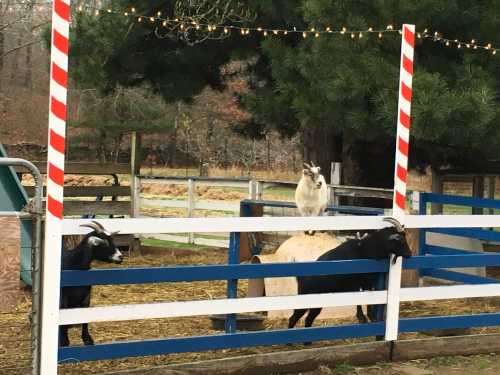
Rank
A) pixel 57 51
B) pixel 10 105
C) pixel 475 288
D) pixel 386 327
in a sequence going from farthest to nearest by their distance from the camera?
pixel 10 105
pixel 475 288
pixel 386 327
pixel 57 51

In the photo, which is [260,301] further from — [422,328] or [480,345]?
[480,345]

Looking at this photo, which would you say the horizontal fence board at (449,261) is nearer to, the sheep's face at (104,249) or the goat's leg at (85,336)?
the sheep's face at (104,249)

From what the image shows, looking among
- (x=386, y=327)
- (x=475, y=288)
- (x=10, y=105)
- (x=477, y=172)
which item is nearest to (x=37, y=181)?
(x=386, y=327)

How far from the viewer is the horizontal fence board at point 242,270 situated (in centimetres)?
513

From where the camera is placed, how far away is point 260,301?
5.77 meters

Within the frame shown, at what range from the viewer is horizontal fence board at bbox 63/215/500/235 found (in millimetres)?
5262

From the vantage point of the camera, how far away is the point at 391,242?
6270 millimetres

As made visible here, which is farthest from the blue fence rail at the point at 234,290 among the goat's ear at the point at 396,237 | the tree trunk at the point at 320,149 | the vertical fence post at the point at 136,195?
the vertical fence post at the point at 136,195

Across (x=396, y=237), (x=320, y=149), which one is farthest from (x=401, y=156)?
(x=320, y=149)

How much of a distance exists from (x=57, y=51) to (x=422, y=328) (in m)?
3.78

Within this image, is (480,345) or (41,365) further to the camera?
(480,345)

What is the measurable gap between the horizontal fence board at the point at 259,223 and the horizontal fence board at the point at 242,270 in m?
0.27

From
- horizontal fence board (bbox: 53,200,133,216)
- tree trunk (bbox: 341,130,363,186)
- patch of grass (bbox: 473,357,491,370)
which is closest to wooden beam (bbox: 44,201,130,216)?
horizontal fence board (bbox: 53,200,133,216)

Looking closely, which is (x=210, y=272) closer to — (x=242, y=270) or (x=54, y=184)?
(x=242, y=270)
